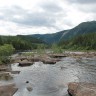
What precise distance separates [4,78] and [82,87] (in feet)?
119

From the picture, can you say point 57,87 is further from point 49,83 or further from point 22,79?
point 22,79

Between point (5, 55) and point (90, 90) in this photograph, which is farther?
point (5, 55)

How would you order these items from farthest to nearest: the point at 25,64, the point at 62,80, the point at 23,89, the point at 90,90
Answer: the point at 25,64, the point at 62,80, the point at 23,89, the point at 90,90

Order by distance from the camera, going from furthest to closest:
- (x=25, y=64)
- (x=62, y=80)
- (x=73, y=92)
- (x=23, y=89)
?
(x=25, y=64)
(x=62, y=80)
(x=23, y=89)
(x=73, y=92)

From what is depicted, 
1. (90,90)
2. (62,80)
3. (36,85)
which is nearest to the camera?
(90,90)

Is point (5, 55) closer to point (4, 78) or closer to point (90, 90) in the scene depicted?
point (4, 78)

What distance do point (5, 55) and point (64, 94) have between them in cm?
7575

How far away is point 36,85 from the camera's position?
68.2m

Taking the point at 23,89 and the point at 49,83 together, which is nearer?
the point at 23,89

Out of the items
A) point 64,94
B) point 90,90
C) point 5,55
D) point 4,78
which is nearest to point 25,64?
point 5,55

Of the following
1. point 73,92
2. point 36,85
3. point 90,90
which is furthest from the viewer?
point 36,85

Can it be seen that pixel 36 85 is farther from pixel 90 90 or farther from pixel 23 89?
pixel 90 90

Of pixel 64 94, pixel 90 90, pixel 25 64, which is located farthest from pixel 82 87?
pixel 25 64

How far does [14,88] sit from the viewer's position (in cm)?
6281
